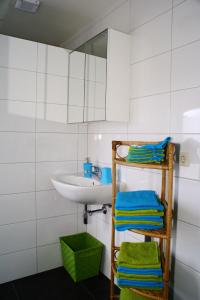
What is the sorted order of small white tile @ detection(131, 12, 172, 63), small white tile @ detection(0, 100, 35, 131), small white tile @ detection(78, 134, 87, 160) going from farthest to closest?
1. small white tile @ detection(78, 134, 87, 160)
2. small white tile @ detection(0, 100, 35, 131)
3. small white tile @ detection(131, 12, 172, 63)

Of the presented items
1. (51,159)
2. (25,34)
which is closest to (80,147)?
(51,159)

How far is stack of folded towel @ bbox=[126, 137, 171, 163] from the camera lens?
1312 mm

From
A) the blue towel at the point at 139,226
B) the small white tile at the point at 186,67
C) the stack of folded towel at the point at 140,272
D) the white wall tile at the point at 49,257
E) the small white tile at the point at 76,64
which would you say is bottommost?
the white wall tile at the point at 49,257

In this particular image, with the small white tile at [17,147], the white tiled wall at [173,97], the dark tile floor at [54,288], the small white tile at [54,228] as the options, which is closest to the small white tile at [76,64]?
the white tiled wall at [173,97]

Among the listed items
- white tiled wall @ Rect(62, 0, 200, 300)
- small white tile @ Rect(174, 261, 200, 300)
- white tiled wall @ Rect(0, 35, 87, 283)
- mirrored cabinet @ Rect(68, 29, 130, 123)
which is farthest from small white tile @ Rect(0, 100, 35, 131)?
small white tile @ Rect(174, 261, 200, 300)

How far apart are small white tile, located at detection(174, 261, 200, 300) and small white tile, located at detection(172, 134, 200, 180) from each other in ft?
1.74

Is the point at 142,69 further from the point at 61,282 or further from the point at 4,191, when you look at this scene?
the point at 61,282

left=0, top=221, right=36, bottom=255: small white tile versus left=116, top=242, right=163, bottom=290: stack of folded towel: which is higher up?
left=116, top=242, right=163, bottom=290: stack of folded towel

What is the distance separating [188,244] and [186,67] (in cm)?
100

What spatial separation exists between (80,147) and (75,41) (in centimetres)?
112

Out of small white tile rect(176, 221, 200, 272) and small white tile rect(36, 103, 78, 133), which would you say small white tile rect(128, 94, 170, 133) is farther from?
small white tile rect(36, 103, 78, 133)

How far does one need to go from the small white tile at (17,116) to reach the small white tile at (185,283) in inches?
59.7

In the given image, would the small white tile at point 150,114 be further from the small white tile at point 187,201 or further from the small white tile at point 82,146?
the small white tile at point 82,146

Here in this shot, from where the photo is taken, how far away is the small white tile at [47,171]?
2.10m
